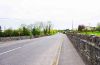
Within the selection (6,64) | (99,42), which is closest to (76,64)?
(6,64)

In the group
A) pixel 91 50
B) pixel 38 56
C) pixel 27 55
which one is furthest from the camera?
pixel 27 55

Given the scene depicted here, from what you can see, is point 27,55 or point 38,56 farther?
point 27,55

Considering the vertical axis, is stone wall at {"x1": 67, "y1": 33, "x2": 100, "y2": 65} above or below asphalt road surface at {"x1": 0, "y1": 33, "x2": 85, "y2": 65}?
above

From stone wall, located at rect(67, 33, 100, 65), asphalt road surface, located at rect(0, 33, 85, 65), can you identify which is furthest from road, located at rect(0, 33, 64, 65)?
stone wall, located at rect(67, 33, 100, 65)

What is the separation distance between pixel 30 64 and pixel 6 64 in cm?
131

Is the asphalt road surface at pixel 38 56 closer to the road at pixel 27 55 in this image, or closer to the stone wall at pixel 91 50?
the road at pixel 27 55

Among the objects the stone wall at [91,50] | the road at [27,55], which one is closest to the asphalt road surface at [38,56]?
the road at [27,55]

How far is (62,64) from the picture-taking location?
16.0 meters

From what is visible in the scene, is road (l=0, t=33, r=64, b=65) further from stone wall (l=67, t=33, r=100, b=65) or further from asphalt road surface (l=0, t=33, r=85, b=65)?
stone wall (l=67, t=33, r=100, b=65)

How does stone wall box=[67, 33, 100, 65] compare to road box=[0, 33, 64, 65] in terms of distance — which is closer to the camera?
stone wall box=[67, 33, 100, 65]

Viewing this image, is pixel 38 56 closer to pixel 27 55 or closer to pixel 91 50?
pixel 27 55

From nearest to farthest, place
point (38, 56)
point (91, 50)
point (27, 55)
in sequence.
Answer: point (91, 50) → point (38, 56) → point (27, 55)

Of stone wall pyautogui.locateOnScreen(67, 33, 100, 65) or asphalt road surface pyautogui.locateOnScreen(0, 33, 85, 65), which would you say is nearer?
stone wall pyautogui.locateOnScreen(67, 33, 100, 65)

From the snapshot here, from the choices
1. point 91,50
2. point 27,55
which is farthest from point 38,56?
point 91,50
